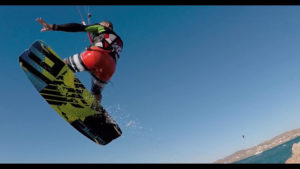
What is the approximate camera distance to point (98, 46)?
6.37m

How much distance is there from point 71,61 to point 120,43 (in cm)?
148

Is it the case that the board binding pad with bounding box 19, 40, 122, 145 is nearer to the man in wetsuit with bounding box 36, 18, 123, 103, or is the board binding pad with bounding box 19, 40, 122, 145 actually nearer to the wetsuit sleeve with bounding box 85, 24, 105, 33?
the man in wetsuit with bounding box 36, 18, 123, 103

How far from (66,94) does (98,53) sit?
205 centimetres

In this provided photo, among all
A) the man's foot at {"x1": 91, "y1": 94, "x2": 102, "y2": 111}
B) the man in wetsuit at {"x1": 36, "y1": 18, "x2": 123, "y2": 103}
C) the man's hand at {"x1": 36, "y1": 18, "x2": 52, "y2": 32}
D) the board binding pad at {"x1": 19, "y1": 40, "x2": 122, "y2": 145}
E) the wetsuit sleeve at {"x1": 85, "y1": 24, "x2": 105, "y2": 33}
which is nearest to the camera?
the man's hand at {"x1": 36, "y1": 18, "x2": 52, "y2": 32}

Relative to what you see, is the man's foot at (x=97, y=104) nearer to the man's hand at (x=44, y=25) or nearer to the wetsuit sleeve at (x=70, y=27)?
the wetsuit sleeve at (x=70, y=27)

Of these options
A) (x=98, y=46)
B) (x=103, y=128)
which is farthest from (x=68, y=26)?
(x=103, y=128)

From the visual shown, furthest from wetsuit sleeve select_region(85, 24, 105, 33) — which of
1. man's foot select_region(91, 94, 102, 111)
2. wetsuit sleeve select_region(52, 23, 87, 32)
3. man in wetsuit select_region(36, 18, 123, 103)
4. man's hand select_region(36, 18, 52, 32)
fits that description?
man's foot select_region(91, 94, 102, 111)

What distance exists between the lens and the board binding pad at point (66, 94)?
6715 millimetres

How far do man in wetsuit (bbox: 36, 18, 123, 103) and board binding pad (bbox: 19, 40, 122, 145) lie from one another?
20.1 inches

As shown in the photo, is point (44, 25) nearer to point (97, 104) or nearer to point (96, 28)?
point (96, 28)

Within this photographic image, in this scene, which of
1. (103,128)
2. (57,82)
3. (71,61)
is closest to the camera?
(71,61)

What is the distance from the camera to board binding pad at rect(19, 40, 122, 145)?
Result: 22.0 feet

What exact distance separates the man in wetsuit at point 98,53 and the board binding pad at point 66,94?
0.51 metres
